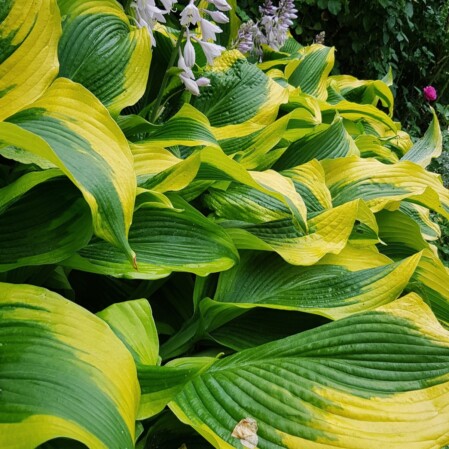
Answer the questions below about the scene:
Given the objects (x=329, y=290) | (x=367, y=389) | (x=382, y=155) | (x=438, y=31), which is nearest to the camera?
(x=367, y=389)

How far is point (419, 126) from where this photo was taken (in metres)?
4.93

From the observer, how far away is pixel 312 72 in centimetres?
221

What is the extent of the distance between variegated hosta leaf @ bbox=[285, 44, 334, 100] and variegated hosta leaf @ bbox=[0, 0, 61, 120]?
4.75 ft

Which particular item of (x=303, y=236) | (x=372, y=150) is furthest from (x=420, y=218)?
(x=303, y=236)

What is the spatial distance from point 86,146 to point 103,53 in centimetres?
49

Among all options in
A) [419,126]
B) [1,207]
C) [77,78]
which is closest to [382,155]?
[77,78]

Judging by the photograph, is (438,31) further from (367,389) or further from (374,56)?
(367,389)

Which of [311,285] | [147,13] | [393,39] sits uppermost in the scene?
[147,13]

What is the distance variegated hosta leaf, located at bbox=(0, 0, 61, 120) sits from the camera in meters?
0.79

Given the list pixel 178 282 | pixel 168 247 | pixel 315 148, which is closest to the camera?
pixel 168 247

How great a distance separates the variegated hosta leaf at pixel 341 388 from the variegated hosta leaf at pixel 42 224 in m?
0.27

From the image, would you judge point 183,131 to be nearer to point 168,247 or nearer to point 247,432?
point 168,247

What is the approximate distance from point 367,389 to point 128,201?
1.27 feet

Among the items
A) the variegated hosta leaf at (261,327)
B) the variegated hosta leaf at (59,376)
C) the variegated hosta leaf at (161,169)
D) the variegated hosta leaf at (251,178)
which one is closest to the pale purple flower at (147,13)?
the variegated hosta leaf at (161,169)
